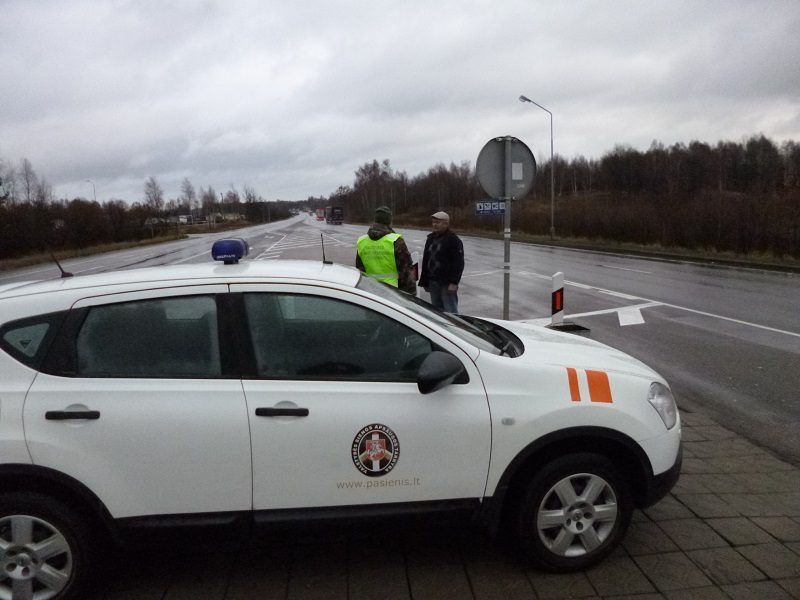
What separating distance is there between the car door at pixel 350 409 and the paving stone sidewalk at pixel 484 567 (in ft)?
0.93

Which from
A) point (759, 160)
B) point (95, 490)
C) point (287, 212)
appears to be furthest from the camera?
point (287, 212)

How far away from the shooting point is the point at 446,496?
116 inches

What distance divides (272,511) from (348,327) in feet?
3.07

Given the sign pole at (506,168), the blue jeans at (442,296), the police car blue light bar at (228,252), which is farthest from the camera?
the blue jeans at (442,296)

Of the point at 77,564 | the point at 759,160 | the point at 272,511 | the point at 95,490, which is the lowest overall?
the point at 77,564

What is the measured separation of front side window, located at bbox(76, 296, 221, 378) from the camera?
2.84 meters

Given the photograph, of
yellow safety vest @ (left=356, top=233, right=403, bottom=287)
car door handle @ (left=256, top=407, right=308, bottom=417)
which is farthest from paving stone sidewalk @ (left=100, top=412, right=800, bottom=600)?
yellow safety vest @ (left=356, top=233, right=403, bottom=287)

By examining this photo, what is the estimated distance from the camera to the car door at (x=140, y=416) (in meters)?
2.71

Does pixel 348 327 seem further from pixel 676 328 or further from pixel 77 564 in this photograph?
pixel 676 328

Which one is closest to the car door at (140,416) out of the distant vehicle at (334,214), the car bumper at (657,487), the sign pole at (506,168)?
the car bumper at (657,487)

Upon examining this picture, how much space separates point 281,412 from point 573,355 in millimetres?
1624

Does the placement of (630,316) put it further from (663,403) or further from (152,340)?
(152,340)

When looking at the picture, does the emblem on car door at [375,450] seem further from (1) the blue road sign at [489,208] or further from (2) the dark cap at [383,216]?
(1) the blue road sign at [489,208]

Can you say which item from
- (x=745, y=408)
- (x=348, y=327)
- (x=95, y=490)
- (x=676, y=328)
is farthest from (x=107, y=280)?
(x=676, y=328)
